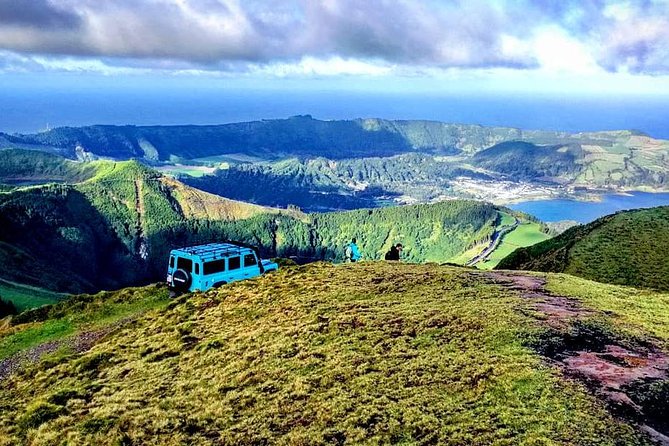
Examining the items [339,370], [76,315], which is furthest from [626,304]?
[76,315]

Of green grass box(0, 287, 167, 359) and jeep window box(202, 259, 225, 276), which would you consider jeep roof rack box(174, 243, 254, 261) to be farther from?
green grass box(0, 287, 167, 359)

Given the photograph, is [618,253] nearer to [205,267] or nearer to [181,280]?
[205,267]

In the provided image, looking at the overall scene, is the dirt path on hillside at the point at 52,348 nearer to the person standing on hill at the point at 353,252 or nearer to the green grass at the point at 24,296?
the person standing on hill at the point at 353,252

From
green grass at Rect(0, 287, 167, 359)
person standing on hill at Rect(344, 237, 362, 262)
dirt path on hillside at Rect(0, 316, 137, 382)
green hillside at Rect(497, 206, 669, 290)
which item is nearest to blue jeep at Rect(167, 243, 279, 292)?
green grass at Rect(0, 287, 167, 359)

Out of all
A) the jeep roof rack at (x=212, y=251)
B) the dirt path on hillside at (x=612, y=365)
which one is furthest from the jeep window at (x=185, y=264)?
the dirt path on hillside at (x=612, y=365)

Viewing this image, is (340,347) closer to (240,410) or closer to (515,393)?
(240,410)

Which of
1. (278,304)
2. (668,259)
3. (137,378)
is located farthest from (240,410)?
(668,259)

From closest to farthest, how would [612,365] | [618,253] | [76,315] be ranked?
[612,365] < [76,315] < [618,253]

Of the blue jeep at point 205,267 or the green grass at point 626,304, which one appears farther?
the blue jeep at point 205,267
